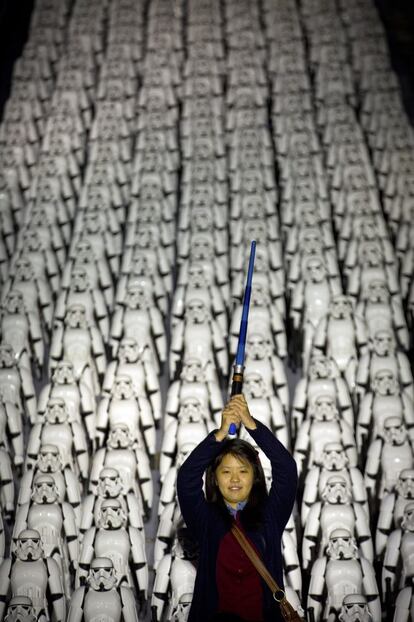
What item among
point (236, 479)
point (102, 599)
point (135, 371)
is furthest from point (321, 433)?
point (236, 479)

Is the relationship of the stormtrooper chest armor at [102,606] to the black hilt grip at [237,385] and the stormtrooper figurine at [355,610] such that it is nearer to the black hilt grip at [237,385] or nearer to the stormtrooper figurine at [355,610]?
the stormtrooper figurine at [355,610]

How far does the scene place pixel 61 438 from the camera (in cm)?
857

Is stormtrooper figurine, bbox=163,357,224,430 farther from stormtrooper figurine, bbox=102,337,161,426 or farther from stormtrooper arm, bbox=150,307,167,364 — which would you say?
stormtrooper arm, bbox=150,307,167,364

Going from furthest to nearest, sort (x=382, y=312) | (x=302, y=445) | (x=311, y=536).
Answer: (x=382, y=312)
(x=302, y=445)
(x=311, y=536)

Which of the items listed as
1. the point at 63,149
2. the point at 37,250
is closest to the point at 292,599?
the point at 37,250

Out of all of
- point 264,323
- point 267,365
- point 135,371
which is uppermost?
point 264,323

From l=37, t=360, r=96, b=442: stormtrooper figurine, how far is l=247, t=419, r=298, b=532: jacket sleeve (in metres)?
4.49

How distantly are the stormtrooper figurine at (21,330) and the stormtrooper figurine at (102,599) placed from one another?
3.77 metres

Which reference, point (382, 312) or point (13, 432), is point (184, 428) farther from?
point (382, 312)

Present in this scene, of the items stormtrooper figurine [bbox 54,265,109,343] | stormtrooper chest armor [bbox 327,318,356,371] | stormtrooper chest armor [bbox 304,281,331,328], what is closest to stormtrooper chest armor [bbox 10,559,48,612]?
stormtrooper figurine [bbox 54,265,109,343]

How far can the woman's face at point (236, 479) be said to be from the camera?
182 inches

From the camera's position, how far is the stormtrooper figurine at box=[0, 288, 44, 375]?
10.1m

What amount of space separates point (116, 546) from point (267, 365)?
9.84 feet

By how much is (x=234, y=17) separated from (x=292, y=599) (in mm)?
15451
